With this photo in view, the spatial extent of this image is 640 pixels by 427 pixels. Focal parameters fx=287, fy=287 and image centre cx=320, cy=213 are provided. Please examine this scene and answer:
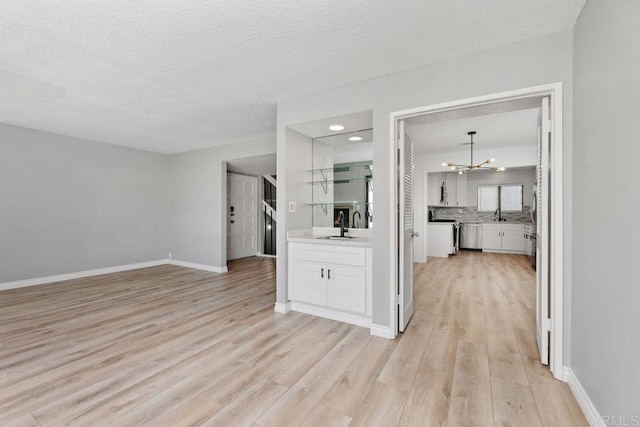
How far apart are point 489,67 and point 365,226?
1.95 m

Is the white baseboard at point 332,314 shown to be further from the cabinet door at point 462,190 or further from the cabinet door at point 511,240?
the cabinet door at point 511,240

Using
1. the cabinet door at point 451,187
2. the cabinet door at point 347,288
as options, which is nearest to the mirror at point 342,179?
the cabinet door at point 347,288

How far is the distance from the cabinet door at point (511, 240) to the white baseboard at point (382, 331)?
702 cm

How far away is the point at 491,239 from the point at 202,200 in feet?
25.4

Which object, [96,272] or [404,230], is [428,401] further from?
[96,272]

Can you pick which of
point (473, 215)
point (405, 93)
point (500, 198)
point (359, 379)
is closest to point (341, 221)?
point (405, 93)

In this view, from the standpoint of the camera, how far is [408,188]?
3043mm

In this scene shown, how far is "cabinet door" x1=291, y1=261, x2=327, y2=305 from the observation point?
3102 mm

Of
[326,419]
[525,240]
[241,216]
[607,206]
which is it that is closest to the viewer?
[607,206]

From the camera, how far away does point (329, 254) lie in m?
3.04

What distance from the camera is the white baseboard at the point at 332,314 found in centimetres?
290

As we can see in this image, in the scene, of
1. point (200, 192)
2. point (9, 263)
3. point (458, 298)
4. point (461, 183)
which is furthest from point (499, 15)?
point (461, 183)

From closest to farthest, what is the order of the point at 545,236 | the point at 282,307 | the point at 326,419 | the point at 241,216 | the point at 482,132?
the point at 326,419
the point at 545,236
the point at 282,307
the point at 482,132
the point at 241,216

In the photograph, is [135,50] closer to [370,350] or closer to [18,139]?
[370,350]
